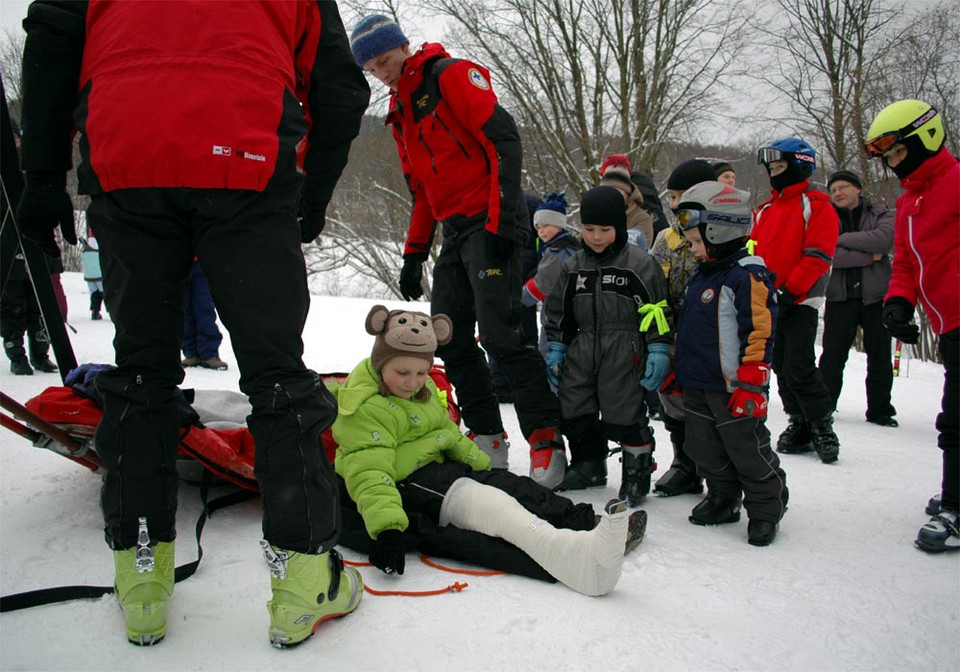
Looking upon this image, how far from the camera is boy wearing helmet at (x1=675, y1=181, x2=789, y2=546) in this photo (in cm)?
276

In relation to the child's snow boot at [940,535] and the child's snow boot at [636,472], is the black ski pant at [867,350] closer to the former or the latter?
the child's snow boot at [940,535]

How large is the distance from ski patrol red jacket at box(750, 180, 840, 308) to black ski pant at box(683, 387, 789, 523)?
1422mm

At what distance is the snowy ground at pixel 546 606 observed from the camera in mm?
1750

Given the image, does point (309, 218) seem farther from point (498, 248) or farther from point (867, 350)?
point (867, 350)

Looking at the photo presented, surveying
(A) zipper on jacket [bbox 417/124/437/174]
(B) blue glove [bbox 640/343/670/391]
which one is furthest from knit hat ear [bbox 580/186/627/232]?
(A) zipper on jacket [bbox 417/124/437/174]

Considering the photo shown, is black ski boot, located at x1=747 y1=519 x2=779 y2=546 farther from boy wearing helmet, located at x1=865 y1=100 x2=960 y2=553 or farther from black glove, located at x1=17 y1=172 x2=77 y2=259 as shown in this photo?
black glove, located at x1=17 y1=172 x2=77 y2=259

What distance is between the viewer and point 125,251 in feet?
5.57

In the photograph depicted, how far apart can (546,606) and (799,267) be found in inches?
112

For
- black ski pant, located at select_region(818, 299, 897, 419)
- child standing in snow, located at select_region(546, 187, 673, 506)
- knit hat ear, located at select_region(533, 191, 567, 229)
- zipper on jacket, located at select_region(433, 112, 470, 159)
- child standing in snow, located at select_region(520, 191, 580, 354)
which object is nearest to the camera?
child standing in snow, located at select_region(546, 187, 673, 506)

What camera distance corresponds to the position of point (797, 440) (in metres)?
4.36

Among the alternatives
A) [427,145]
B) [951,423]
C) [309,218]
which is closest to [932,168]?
[951,423]

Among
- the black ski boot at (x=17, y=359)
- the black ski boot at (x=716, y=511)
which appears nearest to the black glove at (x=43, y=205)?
the black ski boot at (x=716, y=511)

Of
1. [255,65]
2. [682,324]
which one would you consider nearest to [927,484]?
[682,324]

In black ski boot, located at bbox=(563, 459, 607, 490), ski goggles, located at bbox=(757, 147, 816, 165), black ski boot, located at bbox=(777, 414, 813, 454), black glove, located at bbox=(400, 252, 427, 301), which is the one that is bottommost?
black ski boot, located at bbox=(777, 414, 813, 454)
